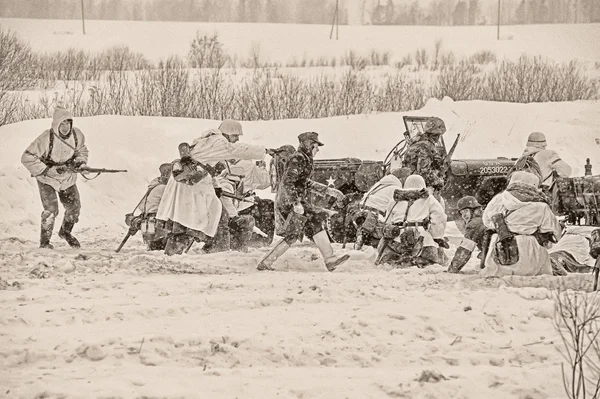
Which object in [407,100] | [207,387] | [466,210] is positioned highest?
[407,100]

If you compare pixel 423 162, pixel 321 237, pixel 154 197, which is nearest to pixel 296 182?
pixel 321 237

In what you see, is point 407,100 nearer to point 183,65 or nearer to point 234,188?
point 183,65

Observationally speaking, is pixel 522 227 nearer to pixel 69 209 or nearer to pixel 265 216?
pixel 265 216

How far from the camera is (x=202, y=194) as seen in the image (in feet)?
34.9

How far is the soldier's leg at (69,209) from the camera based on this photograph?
11.5 metres

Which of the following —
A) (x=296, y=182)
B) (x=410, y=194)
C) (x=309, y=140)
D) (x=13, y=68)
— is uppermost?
(x=13, y=68)

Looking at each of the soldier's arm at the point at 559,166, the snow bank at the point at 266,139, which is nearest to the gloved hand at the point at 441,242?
the soldier's arm at the point at 559,166

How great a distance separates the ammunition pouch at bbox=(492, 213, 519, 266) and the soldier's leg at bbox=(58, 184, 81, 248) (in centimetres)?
437

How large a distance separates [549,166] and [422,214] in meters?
1.71

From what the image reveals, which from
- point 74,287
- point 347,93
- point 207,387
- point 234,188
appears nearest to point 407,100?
point 347,93

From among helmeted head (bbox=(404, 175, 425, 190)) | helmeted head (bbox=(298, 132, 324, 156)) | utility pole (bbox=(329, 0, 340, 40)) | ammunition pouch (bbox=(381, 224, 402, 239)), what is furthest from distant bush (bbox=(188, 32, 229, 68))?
ammunition pouch (bbox=(381, 224, 402, 239))

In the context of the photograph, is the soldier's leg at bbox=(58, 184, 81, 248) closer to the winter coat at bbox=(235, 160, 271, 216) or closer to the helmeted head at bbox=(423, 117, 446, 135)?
the winter coat at bbox=(235, 160, 271, 216)

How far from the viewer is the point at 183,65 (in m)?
Result: 14.1

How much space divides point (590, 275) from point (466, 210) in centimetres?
117
